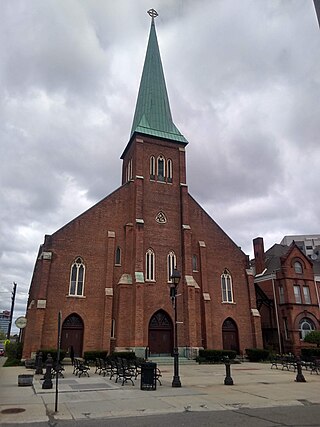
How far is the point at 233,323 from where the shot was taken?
32562 mm

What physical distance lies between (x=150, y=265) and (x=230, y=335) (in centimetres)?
987

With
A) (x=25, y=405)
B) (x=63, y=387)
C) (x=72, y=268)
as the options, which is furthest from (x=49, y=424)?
(x=72, y=268)

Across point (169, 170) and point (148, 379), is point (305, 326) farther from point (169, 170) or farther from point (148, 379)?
point (148, 379)

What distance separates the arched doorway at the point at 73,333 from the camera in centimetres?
2706

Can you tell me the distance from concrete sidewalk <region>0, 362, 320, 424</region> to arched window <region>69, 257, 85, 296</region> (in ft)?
39.0

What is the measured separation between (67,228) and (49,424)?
880 inches

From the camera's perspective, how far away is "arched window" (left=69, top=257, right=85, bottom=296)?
92.3 feet

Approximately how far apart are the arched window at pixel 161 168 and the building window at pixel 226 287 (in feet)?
36.3

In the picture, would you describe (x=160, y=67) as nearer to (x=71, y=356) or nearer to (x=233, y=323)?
(x=233, y=323)

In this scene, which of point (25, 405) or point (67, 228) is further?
point (67, 228)

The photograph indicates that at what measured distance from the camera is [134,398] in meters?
11.6

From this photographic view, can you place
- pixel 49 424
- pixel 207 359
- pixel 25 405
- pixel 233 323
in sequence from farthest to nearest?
1. pixel 233 323
2. pixel 207 359
3. pixel 25 405
4. pixel 49 424

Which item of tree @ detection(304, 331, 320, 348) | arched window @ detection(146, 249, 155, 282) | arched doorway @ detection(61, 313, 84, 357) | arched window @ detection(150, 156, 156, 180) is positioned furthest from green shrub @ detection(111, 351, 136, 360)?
tree @ detection(304, 331, 320, 348)

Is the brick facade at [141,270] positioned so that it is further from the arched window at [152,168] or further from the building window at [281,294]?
the building window at [281,294]
